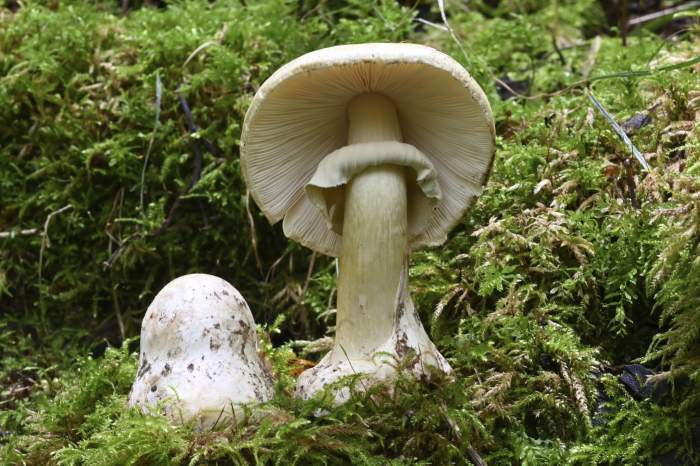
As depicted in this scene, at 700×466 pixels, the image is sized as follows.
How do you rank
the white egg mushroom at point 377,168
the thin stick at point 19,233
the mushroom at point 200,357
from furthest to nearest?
the thin stick at point 19,233, the white egg mushroom at point 377,168, the mushroom at point 200,357

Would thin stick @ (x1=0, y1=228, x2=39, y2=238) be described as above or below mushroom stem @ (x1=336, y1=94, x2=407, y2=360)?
below

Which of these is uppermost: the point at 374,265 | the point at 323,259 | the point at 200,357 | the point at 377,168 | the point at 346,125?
the point at 346,125

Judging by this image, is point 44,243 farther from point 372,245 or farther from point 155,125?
point 372,245

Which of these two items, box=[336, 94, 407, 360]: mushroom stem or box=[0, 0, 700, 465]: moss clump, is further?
box=[336, 94, 407, 360]: mushroom stem

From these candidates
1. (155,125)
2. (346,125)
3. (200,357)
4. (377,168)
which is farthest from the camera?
(155,125)

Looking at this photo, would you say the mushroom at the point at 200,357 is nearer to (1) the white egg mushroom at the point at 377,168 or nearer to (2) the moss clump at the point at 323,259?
(2) the moss clump at the point at 323,259

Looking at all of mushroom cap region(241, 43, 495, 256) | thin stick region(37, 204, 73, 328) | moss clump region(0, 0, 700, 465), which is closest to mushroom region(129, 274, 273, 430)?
moss clump region(0, 0, 700, 465)

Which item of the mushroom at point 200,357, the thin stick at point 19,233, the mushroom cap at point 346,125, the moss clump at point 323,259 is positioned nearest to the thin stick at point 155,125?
the moss clump at point 323,259

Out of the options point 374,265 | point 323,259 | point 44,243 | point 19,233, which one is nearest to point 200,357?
point 374,265

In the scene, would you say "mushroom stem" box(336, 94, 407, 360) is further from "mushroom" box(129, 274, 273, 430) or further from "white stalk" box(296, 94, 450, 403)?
"mushroom" box(129, 274, 273, 430)
